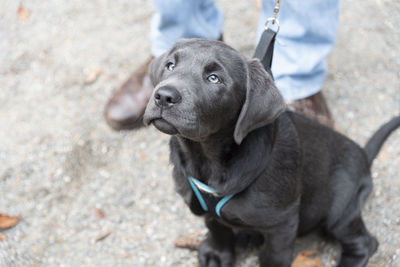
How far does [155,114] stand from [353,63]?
2.64 metres

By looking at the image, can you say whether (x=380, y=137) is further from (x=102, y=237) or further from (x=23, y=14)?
(x=23, y=14)

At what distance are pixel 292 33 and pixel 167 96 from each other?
1490mm

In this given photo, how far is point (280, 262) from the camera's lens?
2.55 metres

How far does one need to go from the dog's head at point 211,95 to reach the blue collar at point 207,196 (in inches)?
12.3

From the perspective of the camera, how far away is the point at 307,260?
9.32ft

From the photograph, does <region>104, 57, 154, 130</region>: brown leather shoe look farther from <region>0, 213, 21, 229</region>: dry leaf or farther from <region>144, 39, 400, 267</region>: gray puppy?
<region>144, 39, 400, 267</region>: gray puppy

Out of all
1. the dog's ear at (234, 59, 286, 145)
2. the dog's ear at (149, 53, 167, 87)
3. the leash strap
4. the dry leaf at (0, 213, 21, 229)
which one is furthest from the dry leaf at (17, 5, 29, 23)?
the dog's ear at (234, 59, 286, 145)

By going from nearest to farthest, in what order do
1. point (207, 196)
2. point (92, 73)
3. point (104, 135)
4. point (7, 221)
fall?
point (207, 196)
point (7, 221)
point (104, 135)
point (92, 73)

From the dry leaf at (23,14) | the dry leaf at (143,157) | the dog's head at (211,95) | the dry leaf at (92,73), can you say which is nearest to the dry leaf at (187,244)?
the dry leaf at (143,157)

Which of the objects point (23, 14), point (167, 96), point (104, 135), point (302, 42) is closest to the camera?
point (167, 96)

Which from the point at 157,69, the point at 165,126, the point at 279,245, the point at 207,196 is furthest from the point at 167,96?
the point at 279,245

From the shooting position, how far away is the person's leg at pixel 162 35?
3291 millimetres

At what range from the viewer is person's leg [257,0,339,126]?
3.02 metres

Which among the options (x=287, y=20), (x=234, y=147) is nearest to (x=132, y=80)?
(x=287, y=20)
